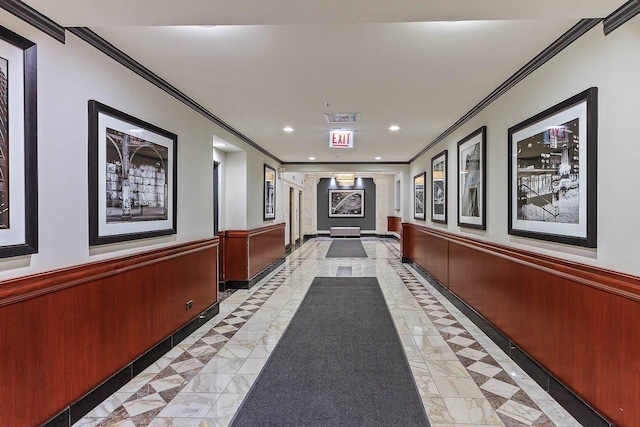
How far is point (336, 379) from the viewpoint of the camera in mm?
2990

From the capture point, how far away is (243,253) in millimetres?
6582

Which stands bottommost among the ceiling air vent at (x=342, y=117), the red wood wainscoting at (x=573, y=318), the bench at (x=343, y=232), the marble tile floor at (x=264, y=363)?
the marble tile floor at (x=264, y=363)

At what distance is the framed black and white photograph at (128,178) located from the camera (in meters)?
2.71

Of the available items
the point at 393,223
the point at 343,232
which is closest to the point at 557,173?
the point at 393,223

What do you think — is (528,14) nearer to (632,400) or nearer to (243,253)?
(632,400)

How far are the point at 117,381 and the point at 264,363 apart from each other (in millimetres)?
1202

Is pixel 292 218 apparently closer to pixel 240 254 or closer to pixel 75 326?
pixel 240 254

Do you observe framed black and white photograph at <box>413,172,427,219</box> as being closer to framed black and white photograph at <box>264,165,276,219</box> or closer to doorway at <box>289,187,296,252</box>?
framed black and white photograph at <box>264,165,276,219</box>

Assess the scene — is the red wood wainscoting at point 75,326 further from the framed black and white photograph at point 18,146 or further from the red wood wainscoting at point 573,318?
the red wood wainscoting at point 573,318

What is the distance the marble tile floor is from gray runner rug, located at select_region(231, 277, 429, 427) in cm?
12

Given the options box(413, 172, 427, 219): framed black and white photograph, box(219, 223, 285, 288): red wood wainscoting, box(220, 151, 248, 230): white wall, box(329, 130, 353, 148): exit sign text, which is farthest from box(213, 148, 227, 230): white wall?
box(413, 172, 427, 219): framed black and white photograph

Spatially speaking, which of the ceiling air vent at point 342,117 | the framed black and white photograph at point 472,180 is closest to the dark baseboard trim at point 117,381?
the ceiling air vent at point 342,117

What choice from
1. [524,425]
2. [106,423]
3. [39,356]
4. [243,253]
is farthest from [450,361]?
[243,253]

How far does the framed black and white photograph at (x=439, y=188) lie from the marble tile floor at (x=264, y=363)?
1.78 m
